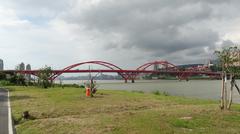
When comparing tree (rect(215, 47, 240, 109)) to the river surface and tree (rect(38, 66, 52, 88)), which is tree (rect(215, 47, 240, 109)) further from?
tree (rect(38, 66, 52, 88))

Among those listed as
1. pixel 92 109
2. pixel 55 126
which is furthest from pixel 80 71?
pixel 55 126

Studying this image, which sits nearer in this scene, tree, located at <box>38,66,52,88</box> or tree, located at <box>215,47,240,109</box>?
tree, located at <box>215,47,240,109</box>

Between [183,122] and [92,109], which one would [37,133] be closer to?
[183,122]

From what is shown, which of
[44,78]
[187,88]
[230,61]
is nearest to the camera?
[230,61]

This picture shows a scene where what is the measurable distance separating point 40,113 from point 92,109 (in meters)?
2.56

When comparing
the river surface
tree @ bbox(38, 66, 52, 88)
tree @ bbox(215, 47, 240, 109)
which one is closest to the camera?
tree @ bbox(215, 47, 240, 109)

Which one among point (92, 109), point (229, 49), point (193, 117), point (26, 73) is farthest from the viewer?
point (26, 73)

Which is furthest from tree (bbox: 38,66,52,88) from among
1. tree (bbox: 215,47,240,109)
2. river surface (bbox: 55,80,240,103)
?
tree (bbox: 215,47,240,109)

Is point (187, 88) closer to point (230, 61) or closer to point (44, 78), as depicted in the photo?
point (44, 78)

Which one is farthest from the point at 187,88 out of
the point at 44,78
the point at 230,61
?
the point at 230,61

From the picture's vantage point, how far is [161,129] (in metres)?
10.4

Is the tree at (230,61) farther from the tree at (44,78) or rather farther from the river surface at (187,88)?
the tree at (44,78)

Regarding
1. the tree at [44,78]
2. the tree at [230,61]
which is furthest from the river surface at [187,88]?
the tree at [230,61]

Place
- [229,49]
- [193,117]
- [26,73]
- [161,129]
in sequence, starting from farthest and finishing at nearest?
[26,73] < [229,49] < [193,117] < [161,129]
